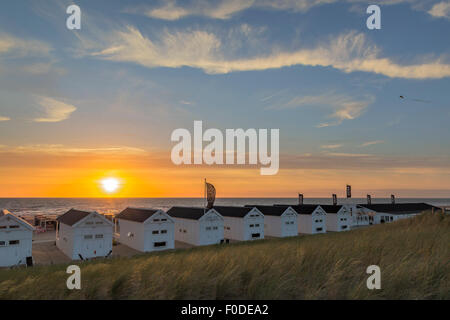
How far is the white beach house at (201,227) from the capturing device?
1531 inches

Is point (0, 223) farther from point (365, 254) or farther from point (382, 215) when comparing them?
point (382, 215)

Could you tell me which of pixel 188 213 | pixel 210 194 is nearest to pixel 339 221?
pixel 210 194

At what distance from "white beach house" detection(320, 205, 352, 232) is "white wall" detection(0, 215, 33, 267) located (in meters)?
45.1

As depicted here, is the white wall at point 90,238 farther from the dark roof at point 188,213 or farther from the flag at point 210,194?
the flag at point 210,194

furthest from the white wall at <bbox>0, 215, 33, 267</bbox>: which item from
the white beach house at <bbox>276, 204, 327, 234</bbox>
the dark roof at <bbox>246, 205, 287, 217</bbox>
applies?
the white beach house at <bbox>276, 204, 327, 234</bbox>

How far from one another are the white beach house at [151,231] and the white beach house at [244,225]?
10952mm

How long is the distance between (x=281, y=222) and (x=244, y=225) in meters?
6.95

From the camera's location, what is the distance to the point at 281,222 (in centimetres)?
4684

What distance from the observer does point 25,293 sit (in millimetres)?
6379

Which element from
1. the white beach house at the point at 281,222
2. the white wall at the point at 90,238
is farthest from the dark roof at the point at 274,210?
the white wall at the point at 90,238

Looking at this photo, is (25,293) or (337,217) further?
(337,217)

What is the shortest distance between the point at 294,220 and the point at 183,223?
17.8m

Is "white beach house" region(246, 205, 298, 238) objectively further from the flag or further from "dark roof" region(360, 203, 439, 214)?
"dark roof" region(360, 203, 439, 214)
